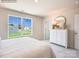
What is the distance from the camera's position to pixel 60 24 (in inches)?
239

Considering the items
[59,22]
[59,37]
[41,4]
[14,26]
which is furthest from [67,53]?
[14,26]

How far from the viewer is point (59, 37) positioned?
568cm

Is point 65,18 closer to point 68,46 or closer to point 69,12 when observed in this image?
point 69,12

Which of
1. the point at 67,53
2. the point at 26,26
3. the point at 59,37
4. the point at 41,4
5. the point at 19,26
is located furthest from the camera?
the point at 26,26

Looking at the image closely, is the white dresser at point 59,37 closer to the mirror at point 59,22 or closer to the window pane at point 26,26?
the mirror at point 59,22

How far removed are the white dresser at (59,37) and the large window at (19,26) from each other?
168 cm

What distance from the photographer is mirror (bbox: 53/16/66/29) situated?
5.77 metres

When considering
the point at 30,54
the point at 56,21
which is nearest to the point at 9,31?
the point at 56,21

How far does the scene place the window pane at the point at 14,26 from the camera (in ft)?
18.1

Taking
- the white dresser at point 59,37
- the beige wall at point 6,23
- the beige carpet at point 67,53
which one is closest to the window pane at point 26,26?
the beige wall at point 6,23

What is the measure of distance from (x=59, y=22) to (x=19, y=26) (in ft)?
7.65

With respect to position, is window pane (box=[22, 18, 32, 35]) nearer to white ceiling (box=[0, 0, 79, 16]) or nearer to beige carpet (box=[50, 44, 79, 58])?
white ceiling (box=[0, 0, 79, 16])

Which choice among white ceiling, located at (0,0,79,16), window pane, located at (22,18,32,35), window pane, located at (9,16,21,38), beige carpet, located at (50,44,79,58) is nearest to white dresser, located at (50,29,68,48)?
beige carpet, located at (50,44,79,58)

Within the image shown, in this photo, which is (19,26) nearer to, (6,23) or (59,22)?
(6,23)
